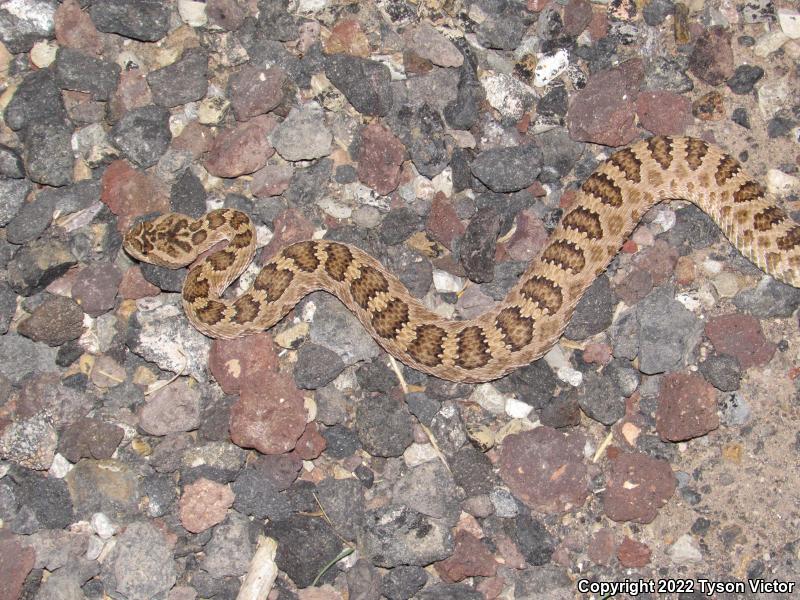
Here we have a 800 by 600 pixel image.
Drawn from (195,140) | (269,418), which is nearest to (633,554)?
(269,418)

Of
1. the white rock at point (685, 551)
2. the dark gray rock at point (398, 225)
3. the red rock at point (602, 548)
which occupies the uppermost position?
the dark gray rock at point (398, 225)

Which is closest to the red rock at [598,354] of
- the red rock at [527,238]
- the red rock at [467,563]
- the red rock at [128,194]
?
the red rock at [527,238]

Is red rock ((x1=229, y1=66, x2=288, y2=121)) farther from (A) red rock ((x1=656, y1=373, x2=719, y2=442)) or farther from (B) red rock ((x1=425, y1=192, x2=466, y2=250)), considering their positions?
(A) red rock ((x1=656, y1=373, x2=719, y2=442))

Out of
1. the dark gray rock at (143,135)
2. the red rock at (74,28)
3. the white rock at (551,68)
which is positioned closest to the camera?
the dark gray rock at (143,135)

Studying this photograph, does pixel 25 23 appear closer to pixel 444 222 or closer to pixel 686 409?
pixel 444 222

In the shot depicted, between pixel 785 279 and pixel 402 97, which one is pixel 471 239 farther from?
pixel 785 279

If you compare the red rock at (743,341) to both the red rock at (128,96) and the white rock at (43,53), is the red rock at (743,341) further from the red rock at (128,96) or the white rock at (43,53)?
the white rock at (43,53)

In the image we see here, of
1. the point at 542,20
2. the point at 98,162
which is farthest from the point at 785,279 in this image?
the point at 98,162
